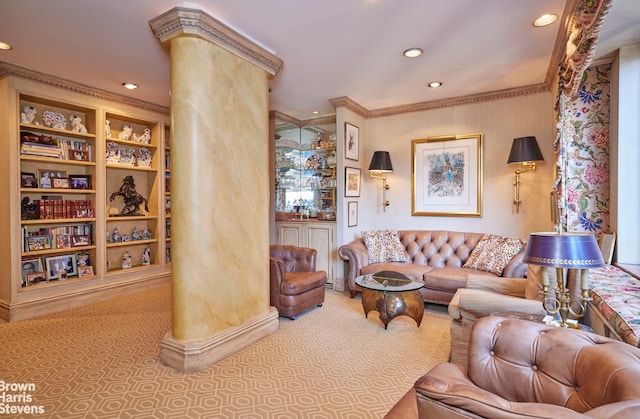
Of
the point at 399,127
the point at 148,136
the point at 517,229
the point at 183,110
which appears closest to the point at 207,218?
the point at 183,110

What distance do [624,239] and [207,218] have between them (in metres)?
3.37

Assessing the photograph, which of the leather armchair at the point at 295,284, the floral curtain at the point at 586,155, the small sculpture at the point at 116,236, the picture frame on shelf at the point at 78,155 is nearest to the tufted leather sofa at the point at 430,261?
the leather armchair at the point at 295,284

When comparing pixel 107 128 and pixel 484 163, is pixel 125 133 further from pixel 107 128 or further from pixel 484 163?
pixel 484 163

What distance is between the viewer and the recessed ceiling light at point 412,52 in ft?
10.6

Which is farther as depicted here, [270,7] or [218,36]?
[218,36]

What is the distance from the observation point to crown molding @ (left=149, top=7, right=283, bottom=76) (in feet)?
8.27

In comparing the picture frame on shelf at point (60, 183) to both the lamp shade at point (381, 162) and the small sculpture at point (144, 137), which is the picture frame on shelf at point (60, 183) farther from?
the lamp shade at point (381, 162)

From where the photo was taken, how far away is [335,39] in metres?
3.02

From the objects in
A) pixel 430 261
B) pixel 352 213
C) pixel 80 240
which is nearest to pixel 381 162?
pixel 352 213

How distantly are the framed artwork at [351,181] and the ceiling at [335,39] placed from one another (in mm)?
1167

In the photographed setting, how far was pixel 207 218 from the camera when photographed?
8.91 feet

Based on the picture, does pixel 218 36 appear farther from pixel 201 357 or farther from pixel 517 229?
pixel 517 229

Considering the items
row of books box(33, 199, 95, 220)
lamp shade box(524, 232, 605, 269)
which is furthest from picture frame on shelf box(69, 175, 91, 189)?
lamp shade box(524, 232, 605, 269)

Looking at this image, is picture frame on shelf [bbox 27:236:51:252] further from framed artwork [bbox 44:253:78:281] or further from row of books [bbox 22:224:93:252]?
framed artwork [bbox 44:253:78:281]
